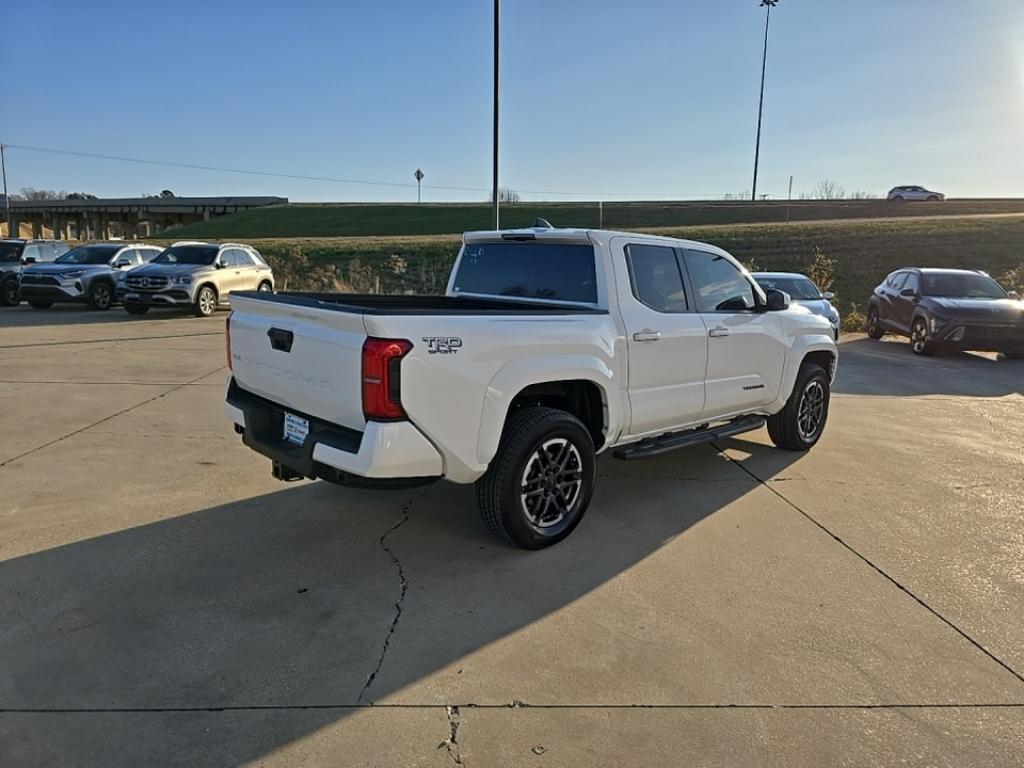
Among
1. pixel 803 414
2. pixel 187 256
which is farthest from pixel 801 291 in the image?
pixel 187 256

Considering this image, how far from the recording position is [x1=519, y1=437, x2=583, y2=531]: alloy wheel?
414 centimetres

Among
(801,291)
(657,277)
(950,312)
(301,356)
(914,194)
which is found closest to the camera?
(301,356)

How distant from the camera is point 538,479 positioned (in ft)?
13.7

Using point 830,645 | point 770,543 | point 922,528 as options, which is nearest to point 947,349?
point 922,528

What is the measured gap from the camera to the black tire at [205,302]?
16578mm

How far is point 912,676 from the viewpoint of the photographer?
3.05 meters

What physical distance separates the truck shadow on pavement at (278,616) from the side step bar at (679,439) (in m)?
0.44

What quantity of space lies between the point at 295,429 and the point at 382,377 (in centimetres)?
90

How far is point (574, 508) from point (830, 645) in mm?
1649

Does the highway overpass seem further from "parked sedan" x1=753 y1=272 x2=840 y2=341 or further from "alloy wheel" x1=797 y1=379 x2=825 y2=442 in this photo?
"alloy wheel" x1=797 y1=379 x2=825 y2=442

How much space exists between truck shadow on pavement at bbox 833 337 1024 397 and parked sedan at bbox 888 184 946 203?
55230 mm

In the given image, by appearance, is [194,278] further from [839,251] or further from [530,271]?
[839,251]

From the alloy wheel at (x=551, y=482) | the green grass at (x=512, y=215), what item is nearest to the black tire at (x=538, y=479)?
the alloy wheel at (x=551, y=482)

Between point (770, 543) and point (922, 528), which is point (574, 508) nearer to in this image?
point (770, 543)
